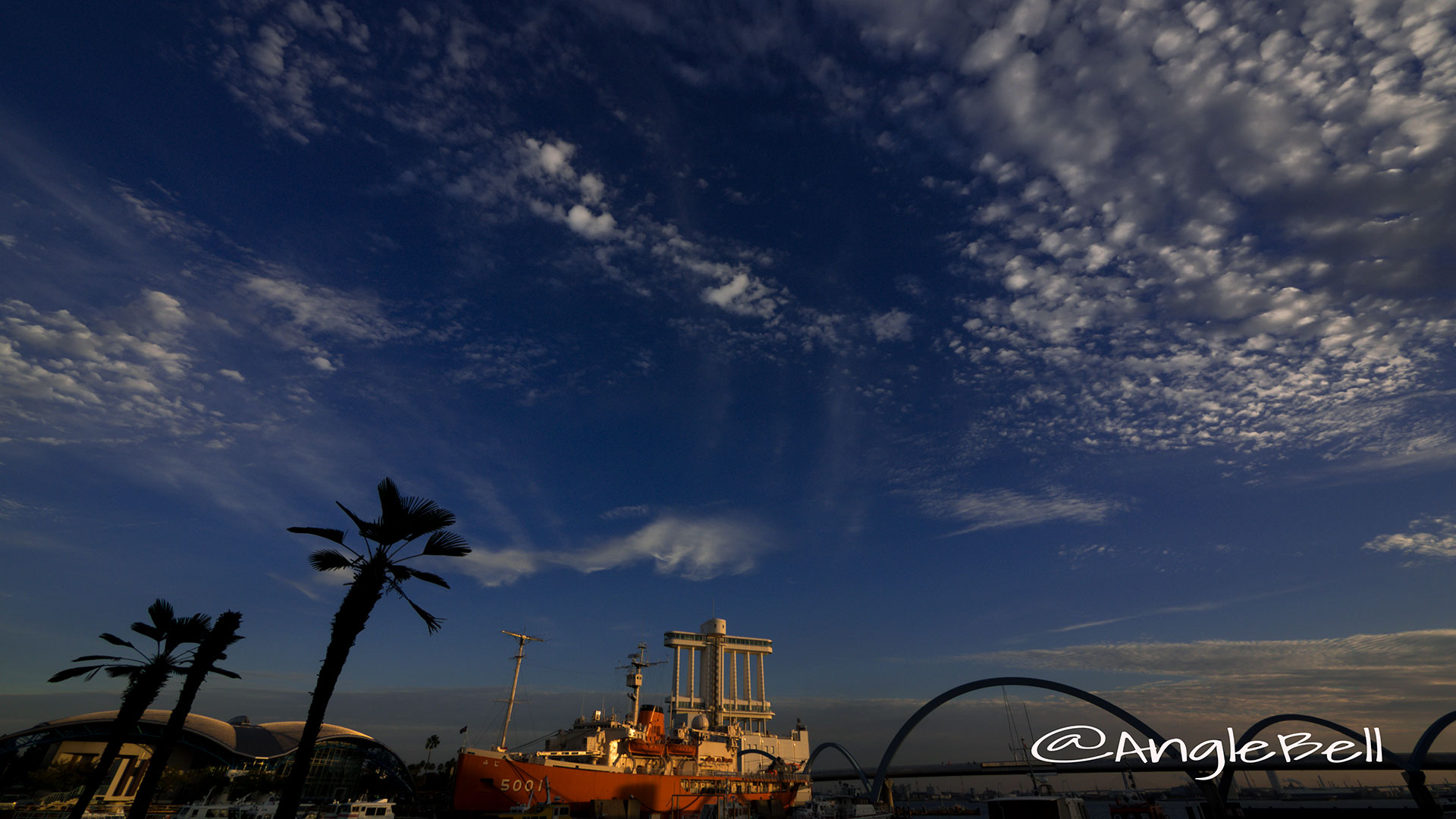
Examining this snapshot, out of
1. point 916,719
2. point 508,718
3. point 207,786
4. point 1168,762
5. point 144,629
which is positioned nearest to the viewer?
point 144,629

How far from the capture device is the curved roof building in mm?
63375

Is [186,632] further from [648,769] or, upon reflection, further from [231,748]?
[231,748]

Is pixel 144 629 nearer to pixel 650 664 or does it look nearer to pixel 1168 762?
pixel 650 664

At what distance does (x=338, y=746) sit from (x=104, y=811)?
35767 mm

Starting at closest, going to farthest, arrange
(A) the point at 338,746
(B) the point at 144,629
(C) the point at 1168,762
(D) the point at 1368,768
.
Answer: (B) the point at 144,629, (C) the point at 1168,762, (D) the point at 1368,768, (A) the point at 338,746

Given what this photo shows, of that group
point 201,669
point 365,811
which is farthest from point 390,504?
point 365,811

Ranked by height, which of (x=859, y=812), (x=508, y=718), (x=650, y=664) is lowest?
(x=859, y=812)

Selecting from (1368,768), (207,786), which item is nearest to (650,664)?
(207,786)

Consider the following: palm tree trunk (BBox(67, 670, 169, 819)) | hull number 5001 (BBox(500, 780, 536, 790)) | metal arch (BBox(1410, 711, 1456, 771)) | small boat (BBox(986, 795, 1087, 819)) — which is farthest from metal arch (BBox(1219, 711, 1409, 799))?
palm tree trunk (BBox(67, 670, 169, 819))

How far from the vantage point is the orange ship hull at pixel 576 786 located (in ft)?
128

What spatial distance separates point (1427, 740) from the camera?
170 ft

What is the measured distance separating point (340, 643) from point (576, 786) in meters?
34.3

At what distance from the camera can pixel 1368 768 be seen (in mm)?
71375

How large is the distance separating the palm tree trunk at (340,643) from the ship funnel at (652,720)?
42936 mm
